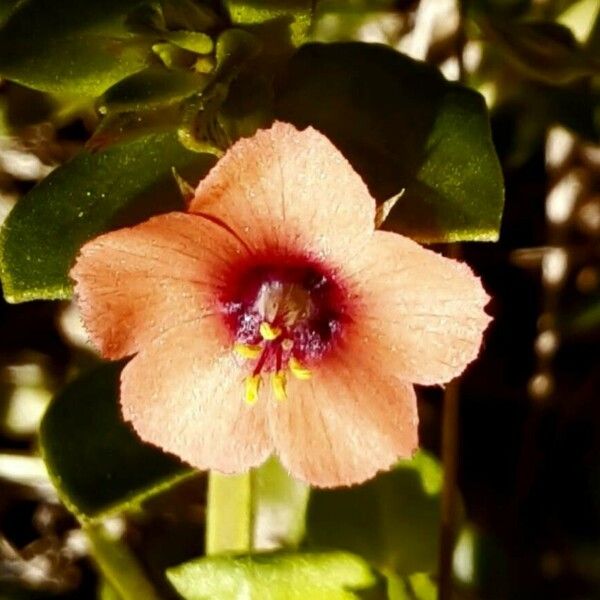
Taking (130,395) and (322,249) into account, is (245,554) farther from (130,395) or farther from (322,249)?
(322,249)

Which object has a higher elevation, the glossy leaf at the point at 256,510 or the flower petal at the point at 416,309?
the flower petal at the point at 416,309

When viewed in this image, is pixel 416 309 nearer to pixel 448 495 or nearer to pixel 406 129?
pixel 406 129

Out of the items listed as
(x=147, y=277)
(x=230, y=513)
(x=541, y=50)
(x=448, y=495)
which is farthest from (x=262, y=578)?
(x=541, y=50)

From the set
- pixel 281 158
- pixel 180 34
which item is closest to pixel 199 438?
pixel 281 158

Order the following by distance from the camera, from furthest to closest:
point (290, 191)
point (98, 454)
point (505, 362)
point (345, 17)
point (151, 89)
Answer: point (505, 362)
point (345, 17)
point (98, 454)
point (151, 89)
point (290, 191)

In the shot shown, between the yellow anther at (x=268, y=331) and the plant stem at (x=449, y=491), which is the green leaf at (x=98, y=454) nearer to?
the yellow anther at (x=268, y=331)

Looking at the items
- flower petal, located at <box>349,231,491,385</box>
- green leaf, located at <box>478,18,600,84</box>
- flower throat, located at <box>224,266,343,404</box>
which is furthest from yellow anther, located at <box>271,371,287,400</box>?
green leaf, located at <box>478,18,600,84</box>

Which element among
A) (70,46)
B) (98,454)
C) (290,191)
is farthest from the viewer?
(98,454)

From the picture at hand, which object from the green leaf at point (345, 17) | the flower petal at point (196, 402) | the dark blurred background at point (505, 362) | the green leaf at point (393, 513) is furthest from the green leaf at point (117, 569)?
the green leaf at point (345, 17)
